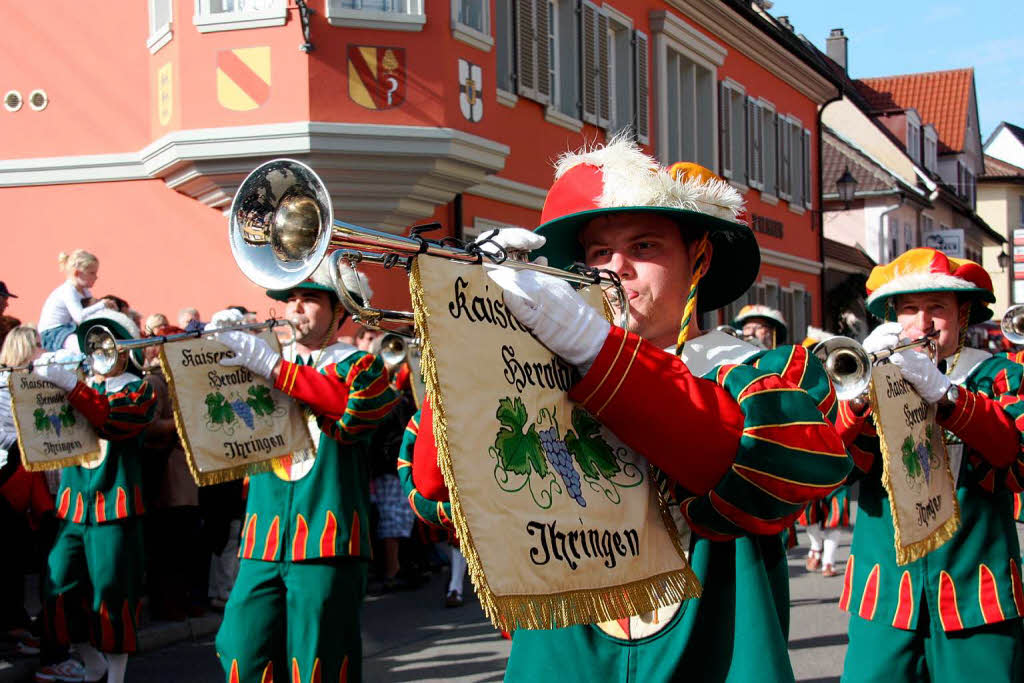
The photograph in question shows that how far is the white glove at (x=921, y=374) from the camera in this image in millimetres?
4195

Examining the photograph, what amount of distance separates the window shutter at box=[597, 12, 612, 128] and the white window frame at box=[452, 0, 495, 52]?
3.67 meters

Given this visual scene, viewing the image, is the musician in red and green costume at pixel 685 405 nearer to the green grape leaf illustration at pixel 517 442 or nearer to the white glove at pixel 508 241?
the white glove at pixel 508 241

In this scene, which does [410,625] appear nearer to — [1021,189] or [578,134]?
[578,134]

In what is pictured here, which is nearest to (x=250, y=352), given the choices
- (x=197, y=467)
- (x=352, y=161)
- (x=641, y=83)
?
(x=197, y=467)

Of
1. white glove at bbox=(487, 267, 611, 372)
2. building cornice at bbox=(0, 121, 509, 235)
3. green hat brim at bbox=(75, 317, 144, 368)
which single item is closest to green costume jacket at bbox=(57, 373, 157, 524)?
green hat brim at bbox=(75, 317, 144, 368)

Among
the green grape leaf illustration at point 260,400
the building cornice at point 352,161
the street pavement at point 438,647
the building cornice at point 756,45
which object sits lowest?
the street pavement at point 438,647

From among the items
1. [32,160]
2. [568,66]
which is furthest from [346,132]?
[568,66]

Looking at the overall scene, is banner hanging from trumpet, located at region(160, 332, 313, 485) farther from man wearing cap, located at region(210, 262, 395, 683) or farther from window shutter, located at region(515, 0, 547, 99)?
window shutter, located at region(515, 0, 547, 99)

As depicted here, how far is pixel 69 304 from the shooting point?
8906 mm

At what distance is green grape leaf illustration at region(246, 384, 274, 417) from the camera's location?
5.51 metres

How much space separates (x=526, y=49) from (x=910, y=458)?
33.7 feet

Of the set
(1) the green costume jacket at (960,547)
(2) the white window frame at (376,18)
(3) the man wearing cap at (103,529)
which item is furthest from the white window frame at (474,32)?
(1) the green costume jacket at (960,547)

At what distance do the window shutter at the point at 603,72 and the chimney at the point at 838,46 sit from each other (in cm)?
3074

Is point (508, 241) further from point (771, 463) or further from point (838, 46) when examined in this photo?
point (838, 46)
